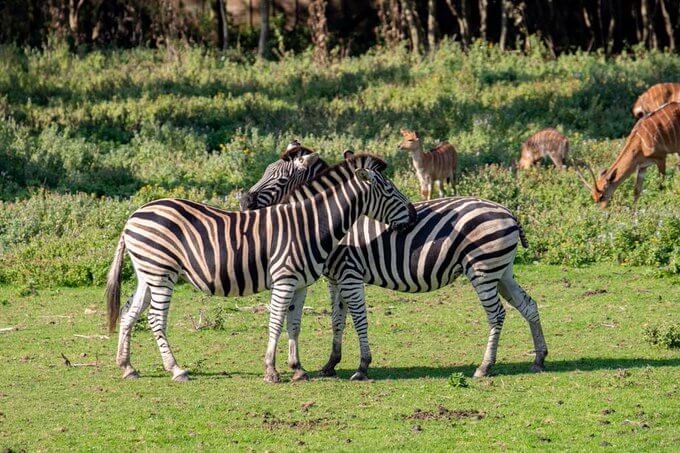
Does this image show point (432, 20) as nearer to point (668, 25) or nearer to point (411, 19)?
point (411, 19)

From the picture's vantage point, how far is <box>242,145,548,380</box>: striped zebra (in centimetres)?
1097

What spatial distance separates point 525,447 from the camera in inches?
341

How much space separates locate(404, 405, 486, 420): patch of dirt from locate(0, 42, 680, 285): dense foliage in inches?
263

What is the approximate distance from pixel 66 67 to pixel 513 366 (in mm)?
20060

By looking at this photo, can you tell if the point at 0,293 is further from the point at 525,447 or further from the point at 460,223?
the point at 525,447

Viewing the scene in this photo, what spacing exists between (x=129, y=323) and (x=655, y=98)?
15982mm

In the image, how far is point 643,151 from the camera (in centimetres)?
1889

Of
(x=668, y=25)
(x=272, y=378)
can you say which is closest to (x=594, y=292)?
(x=272, y=378)

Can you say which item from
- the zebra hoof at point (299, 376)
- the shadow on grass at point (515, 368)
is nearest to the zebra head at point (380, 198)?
the shadow on grass at point (515, 368)

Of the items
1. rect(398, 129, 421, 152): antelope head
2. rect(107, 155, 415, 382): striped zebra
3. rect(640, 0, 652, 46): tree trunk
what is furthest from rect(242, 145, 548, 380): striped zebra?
rect(640, 0, 652, 46): tree trunk

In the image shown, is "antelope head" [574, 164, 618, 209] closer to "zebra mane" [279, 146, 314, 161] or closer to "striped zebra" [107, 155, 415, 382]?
"zebra mane" [279, 146, 314, 161]

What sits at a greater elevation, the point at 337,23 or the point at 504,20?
the point at 337,23

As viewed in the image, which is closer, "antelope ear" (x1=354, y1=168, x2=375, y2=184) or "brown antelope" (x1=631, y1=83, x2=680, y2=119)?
"antelope ear" (x1=354, y1=168, x2=375, y2=184)

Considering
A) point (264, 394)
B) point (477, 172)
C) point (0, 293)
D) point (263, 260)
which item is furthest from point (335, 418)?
point (477, 172)
